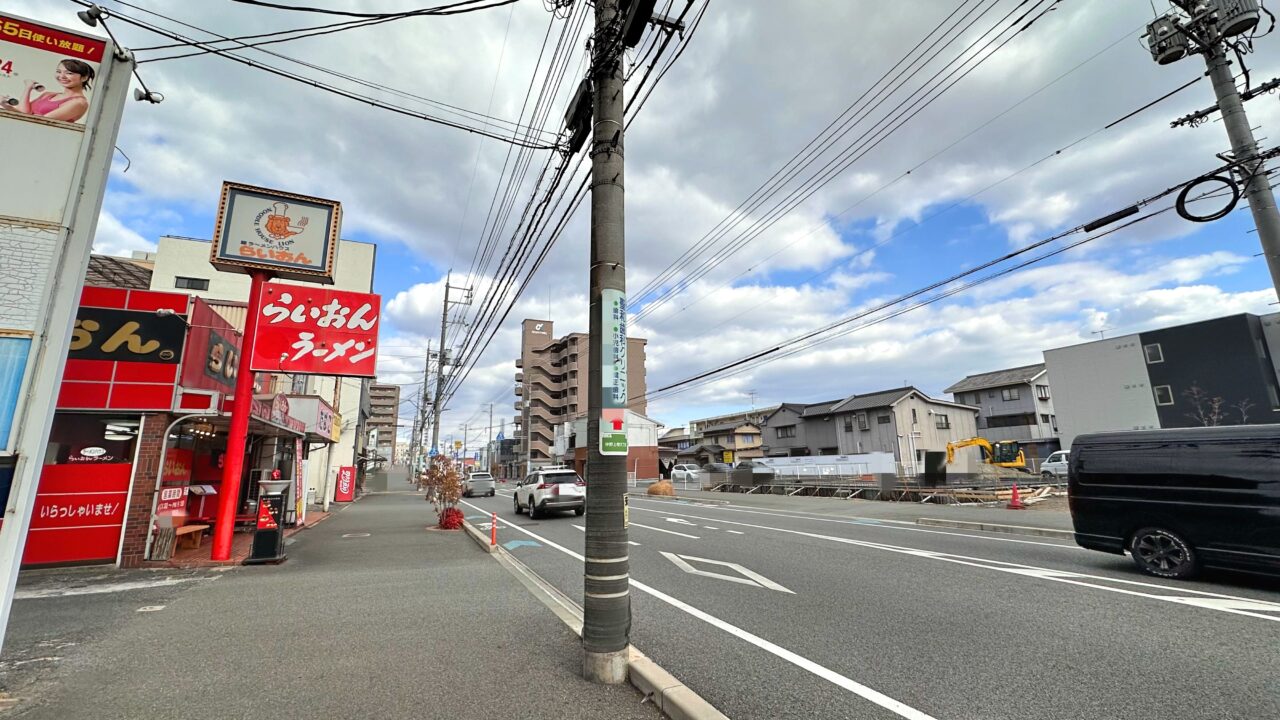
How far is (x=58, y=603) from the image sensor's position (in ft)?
22.2

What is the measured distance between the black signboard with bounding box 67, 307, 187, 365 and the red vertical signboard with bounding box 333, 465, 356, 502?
963 inches

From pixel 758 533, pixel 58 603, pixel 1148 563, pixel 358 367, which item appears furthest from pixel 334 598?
pixel 1148 563

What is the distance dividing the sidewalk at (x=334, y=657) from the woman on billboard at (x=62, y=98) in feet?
15.3

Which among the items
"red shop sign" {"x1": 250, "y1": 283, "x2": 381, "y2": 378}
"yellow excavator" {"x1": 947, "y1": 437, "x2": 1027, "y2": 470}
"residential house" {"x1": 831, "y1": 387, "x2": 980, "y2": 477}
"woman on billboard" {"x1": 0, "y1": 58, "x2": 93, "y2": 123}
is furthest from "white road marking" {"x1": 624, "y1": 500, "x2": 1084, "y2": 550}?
"residential house" {"x1": 831, "y1": 387, "x2": 980, "y2": 477}

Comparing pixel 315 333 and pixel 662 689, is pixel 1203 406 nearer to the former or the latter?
pixel 662 689

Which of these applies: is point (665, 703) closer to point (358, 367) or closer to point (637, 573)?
point (637, 573)

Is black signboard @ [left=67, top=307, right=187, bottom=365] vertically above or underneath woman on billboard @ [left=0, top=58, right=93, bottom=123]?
underneath

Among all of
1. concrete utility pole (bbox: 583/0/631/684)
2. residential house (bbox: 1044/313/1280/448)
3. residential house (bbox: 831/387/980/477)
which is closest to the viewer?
concrete utility pole (bbox: 583/0/631/684)

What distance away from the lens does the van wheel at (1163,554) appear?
24.0 feet

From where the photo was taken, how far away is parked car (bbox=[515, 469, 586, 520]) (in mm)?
17688

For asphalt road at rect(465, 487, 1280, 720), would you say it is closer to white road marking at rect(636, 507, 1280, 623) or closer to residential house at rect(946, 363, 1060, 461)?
white road marking at rect(636, 507, 1280, 623)

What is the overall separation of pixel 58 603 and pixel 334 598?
3.39 metres

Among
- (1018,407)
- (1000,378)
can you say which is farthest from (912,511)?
(1000,378)

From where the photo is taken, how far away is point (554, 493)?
17.7m
